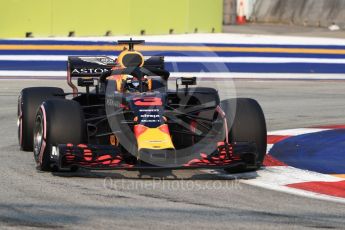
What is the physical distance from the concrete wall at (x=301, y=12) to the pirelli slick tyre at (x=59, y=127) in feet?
108

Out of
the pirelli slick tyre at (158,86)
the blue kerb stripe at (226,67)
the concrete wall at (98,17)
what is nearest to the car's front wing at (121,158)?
the pirelli slick tyre at (158,86)

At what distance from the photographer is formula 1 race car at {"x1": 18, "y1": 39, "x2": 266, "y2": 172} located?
26.9 feet

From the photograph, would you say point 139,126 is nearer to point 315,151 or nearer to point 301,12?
point 315,151

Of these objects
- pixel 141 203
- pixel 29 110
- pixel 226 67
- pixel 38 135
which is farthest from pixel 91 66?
pixel 226 67

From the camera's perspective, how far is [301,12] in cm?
4297

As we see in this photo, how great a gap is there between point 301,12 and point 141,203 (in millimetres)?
36690

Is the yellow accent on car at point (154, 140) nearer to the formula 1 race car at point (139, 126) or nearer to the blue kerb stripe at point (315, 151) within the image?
the formula 1 race car at point (139, 126)

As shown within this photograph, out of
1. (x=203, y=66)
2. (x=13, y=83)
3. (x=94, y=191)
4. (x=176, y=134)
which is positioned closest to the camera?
(x=94, y=191)

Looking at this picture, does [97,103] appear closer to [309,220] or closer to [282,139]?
[282,139]

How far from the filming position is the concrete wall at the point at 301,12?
40.9 m

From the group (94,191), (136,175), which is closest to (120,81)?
(136,175)

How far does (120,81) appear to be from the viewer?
9.55 metres

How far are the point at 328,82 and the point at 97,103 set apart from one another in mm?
10839

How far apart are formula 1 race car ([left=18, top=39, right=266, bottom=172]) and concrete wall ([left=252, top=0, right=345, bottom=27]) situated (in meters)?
31.6
